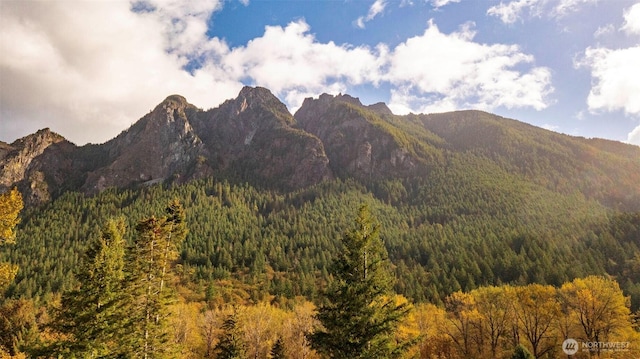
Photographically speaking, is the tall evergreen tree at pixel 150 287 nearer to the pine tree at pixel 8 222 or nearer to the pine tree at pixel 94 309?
the pine tree at pixel 94 309

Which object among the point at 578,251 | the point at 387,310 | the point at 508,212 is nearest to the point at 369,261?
the point at 387,310

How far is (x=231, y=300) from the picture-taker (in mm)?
100000

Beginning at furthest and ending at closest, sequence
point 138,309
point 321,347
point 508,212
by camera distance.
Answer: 1. point 508,212
2. point 138,309
3. point 321,347

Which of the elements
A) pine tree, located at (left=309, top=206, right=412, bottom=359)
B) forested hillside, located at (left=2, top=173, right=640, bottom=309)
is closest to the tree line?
pine tree, located at (left=309, top=206, right=412, bottom=359)

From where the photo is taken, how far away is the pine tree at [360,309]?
1900 cm

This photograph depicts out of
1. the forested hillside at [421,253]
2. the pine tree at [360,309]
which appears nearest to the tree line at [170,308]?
the pine tree at [360,309]

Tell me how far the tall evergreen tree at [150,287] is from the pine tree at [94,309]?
1493 mm

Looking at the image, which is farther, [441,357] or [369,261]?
[441,357]

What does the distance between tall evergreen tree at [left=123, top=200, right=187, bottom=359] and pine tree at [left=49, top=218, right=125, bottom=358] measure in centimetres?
149

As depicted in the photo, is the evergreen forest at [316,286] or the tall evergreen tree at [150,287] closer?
the evergreen forest at [316,286]

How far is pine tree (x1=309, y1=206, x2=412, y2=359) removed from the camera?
19000 mm

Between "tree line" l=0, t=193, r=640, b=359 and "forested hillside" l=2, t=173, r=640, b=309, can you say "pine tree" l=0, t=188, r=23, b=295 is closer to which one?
"tree line" l=0, t=193, r=640, b=359

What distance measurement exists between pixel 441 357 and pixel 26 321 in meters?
69.4

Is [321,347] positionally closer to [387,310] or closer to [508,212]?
[387,310]
